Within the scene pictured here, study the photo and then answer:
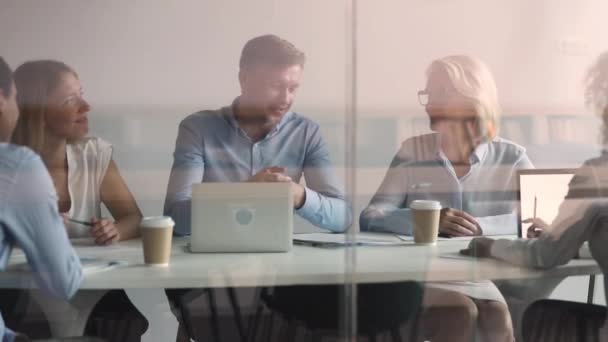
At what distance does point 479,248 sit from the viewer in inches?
74.1

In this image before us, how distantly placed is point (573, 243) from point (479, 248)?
0.83ft

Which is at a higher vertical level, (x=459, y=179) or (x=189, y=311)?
(x=459, y=179)

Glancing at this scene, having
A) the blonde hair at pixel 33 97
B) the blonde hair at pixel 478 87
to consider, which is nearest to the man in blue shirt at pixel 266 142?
the blonde hair at pixel 33 97

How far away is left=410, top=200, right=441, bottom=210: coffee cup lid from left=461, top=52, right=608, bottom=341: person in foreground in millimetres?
149

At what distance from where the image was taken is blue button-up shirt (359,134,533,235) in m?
1.99

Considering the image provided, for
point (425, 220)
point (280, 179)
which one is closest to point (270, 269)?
point (280, 179)

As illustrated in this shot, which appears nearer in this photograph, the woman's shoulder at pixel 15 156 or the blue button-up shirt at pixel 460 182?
the woman's shoulder at pixel 15 156

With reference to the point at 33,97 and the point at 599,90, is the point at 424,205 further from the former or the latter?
the point at 33,97

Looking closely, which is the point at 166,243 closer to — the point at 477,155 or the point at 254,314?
the point at 254,314

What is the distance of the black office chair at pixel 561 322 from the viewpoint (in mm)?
2016

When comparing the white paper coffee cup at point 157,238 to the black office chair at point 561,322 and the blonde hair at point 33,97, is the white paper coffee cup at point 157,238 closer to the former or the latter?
the blonde hair at point 33,97

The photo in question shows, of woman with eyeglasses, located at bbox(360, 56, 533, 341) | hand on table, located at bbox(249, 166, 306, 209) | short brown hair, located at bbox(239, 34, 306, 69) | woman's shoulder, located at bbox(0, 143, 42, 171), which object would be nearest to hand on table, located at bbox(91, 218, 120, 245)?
woman's shoulder, located at bbox(0, 143, 42, 171)

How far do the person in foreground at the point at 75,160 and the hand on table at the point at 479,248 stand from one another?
871 mm

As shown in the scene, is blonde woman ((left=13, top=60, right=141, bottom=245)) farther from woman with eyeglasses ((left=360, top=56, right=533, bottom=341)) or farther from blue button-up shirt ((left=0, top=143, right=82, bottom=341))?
woman with eyeglasses ((left=360, top=56, right=533, bottom=341))
